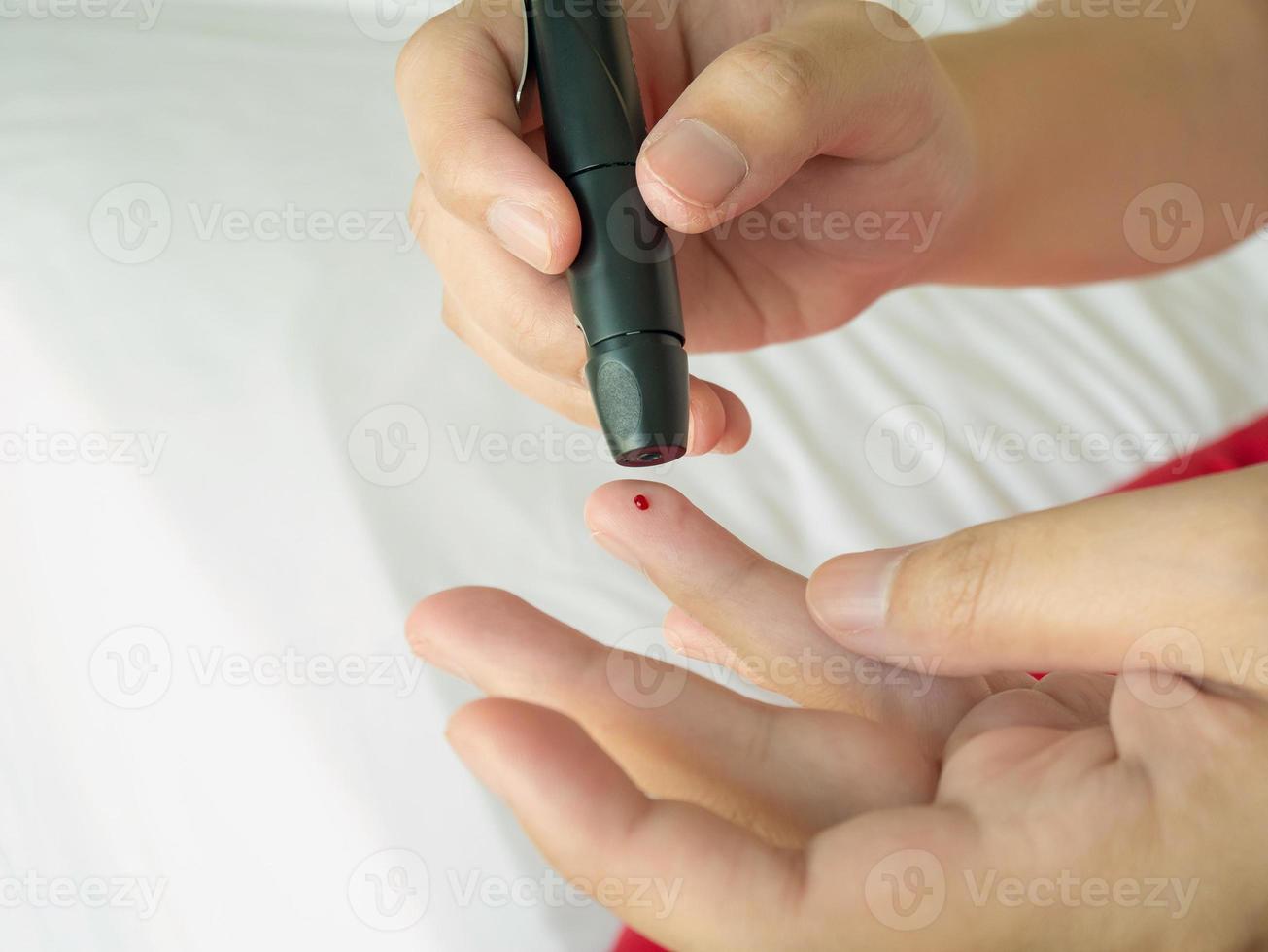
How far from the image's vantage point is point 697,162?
0.49 metres

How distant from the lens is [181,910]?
61 cm

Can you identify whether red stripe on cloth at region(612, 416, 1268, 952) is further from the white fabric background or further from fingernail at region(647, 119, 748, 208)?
fingernail at region(647, 119, 748, 208)

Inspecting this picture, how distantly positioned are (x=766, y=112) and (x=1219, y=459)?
0.51m

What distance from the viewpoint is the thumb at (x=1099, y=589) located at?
15.7 inches

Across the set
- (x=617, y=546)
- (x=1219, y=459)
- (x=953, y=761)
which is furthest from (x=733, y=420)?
(x=1219, y=459)

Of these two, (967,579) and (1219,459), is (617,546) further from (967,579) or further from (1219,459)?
(1219,459)

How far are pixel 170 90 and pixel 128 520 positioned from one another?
43 cm

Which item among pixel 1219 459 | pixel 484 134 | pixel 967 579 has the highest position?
pixel 484 134

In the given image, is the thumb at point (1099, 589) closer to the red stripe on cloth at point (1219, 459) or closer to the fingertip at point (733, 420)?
the fingertip at point (733, 420)

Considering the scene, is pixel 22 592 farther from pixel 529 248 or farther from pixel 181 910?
pixel 529 248

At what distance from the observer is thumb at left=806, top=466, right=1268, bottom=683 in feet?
1.31

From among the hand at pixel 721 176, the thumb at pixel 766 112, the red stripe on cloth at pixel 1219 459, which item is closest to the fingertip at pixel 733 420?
the hand at pixel 721 176

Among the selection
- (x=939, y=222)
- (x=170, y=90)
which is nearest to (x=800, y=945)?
(x=939, y=222)

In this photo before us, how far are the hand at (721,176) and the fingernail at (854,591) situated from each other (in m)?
0.16
